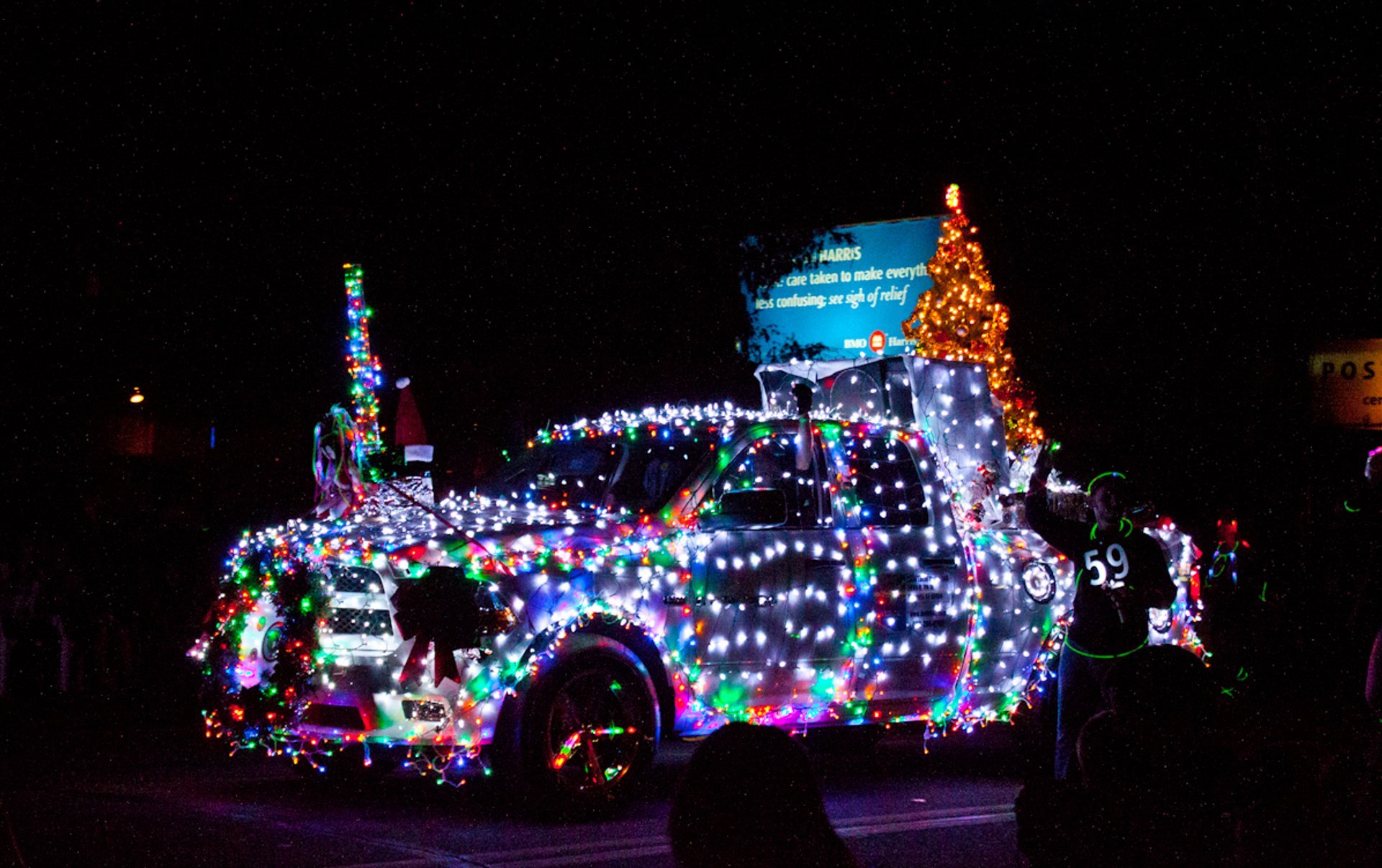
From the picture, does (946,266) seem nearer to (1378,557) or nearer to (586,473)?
(586,473)

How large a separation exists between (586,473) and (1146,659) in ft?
18.7

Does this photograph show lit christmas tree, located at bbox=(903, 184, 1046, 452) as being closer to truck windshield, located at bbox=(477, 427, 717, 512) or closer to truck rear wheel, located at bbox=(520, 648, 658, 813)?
truck windshield, located at bbox=(477, 427, 717, 512)

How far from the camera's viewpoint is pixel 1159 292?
3684 centimetres

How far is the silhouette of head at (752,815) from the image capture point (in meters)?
2.76

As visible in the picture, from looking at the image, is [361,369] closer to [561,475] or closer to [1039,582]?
[561,475]

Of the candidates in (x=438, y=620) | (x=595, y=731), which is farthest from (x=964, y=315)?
(x=438, y=620)

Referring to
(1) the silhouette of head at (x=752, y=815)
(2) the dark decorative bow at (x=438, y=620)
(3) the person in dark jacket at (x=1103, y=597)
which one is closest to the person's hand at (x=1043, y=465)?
(3) the person in dark jacket at (x=1103, y=597)

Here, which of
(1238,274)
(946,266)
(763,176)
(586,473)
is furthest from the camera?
(1238,274)

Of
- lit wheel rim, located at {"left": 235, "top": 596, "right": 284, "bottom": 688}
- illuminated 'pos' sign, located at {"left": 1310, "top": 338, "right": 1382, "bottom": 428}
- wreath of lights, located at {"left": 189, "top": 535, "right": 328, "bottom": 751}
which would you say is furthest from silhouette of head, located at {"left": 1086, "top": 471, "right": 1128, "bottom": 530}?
illuminated 'pos' sign, located at {"left": 1310, "top": 338, "right": 1382, "bottom": 428}

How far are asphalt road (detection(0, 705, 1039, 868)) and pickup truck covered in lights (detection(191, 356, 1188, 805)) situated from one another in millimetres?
326

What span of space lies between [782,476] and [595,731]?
2.10 m

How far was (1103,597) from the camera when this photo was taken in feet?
25.2

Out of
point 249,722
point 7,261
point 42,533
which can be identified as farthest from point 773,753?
point 7,261

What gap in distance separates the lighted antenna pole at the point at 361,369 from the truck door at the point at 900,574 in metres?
3.45
